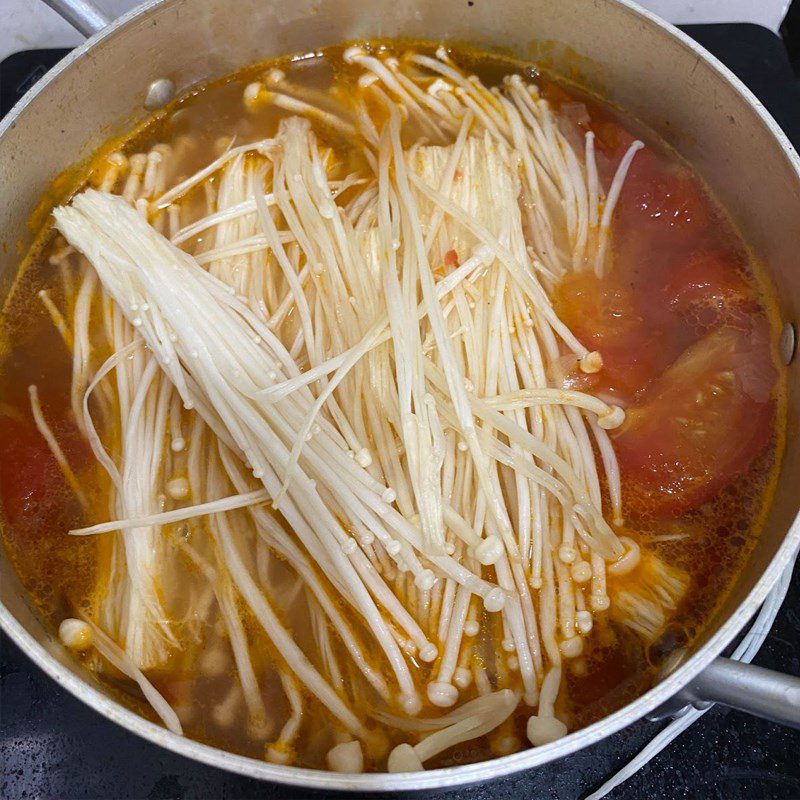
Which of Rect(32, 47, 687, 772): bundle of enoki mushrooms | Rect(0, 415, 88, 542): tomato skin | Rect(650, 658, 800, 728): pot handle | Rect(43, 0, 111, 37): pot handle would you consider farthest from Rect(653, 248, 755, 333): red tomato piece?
Rect(43, 0, 111, 37): pot handle

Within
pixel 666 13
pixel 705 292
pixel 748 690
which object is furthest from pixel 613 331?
pixel 666 13

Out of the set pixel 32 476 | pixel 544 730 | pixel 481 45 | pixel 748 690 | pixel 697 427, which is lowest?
pixel 544 730

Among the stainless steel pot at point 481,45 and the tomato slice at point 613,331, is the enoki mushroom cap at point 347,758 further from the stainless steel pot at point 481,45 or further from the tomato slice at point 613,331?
the tomato slice at point 613,331

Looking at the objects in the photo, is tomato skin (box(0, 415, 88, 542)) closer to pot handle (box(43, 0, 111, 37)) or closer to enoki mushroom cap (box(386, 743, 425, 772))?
enoki mushroom cap (box(386, 743, 425, 772))

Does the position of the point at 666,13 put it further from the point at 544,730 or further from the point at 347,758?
the point at 347,758

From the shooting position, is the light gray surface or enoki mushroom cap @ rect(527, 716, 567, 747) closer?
enoki mushroom cap @ rect(527, 716, 567, 747)

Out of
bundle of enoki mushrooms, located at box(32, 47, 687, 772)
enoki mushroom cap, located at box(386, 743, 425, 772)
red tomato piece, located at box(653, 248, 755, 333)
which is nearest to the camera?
enoki mushroom cap, located at box(386, 743, 425, 772)

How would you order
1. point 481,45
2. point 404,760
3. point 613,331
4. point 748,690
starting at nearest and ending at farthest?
point 748,690 → point 404,760 → point 613,331 → point 481,45
